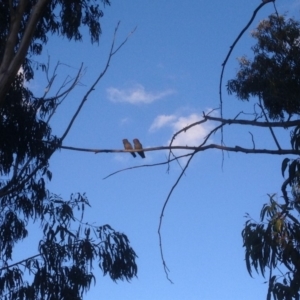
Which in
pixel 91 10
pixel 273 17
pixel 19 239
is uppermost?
pixel 273 17

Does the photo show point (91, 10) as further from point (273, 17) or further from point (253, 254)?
point (253, 254)

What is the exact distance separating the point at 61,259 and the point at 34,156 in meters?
0.91

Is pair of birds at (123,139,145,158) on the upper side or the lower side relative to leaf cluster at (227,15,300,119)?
lower

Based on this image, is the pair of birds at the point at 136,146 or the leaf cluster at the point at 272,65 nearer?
the pair of birds at the point at 136,146

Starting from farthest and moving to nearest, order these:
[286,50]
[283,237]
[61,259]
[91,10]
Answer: [286,50], [91,10], [61,259], [283,237]

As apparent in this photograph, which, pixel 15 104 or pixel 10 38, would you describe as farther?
pixel 15 104

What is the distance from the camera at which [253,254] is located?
287 centimetres

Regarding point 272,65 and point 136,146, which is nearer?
point 136,146

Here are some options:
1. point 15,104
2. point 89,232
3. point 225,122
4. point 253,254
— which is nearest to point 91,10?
point 15,104

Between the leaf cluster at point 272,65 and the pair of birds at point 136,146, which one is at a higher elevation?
the leaf cluster at point 272,65

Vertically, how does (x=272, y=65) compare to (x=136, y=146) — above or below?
above

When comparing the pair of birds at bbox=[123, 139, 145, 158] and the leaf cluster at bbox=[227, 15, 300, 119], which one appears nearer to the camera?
the pair of birds at bbox=[123, 139, 145, 158]

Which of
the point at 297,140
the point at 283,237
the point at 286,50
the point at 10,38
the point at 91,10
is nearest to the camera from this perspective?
the point at 297,140

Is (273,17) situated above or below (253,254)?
above
